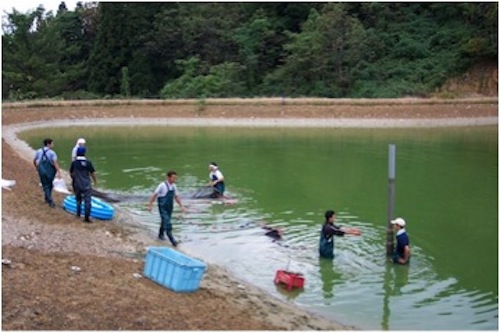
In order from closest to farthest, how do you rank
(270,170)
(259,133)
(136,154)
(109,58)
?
(270,170)
(136,154)
(259,133)
(109,58)

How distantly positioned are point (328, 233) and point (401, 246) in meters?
1.42

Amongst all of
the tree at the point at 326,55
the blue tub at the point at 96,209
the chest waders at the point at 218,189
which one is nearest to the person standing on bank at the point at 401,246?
the blue tub at the point at 96,209

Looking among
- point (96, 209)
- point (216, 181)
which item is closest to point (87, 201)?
point (96, 209)

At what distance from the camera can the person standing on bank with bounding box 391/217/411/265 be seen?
1348cm

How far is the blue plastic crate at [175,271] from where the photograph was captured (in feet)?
34.2

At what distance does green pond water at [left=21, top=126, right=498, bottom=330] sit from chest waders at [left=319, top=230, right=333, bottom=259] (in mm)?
202

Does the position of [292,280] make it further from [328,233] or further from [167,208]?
[167,208]

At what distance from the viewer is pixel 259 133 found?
41.1 metres

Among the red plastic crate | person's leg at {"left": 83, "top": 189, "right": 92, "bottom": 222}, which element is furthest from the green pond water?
person's leg at {"left": 83, "top": 189, "right": 92, "bottom": 222}

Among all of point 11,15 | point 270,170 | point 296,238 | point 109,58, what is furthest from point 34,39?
point 296,238

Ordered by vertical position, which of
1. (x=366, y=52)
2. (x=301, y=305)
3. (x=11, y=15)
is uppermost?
(x=11, y=15)

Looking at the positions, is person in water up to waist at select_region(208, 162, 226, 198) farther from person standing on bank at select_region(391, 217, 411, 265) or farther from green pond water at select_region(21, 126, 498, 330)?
person standing on bank at select_region(391, 217, 411, 265)

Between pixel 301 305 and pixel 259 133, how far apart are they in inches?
1179

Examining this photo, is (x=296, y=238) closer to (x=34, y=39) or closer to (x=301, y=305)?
(x=301, y=305)
